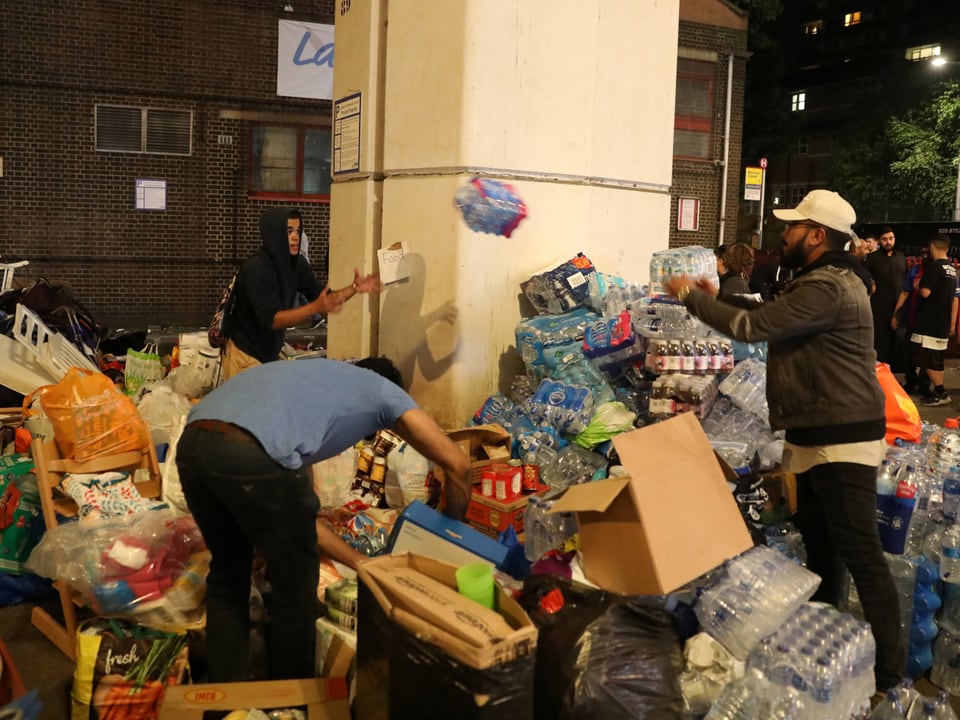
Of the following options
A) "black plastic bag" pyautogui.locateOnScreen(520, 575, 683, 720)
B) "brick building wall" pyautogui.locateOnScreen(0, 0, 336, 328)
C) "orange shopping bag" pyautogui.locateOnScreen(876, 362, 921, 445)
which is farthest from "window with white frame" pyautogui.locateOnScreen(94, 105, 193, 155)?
"black plastic bag" pyautogui.locateOnScreen(520, 575, 683, 720)

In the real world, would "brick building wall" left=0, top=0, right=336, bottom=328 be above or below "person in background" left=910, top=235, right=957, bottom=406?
above

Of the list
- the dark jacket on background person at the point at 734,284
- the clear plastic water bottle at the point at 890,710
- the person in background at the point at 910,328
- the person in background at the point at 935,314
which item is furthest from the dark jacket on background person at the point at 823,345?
the person in background at the point at 910,328

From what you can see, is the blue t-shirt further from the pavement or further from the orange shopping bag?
the orange shopping bag

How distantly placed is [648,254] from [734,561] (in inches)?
165

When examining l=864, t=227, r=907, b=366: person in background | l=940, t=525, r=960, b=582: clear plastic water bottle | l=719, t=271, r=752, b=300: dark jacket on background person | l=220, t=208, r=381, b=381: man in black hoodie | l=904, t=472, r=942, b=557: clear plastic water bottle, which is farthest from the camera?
l=864, t=227, r=907, b=366: person in background

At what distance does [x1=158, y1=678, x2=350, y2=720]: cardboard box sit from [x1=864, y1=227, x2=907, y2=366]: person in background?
8600mm

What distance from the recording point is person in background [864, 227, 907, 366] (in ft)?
33.5

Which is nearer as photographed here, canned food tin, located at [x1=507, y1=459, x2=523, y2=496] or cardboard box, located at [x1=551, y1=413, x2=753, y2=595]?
cardboard box, located at [x1=551, y1=413, x2=753, y2=595]

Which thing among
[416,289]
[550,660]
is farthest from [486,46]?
[550,660]

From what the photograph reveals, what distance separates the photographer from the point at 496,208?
6.46m

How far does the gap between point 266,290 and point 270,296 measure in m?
0.04

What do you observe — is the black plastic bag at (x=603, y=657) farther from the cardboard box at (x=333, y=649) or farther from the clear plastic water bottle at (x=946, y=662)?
the clear plastic water bottle at (x=946, y=662)

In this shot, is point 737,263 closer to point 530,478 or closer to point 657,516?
point 530,478

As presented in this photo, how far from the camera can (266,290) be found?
5320mm
